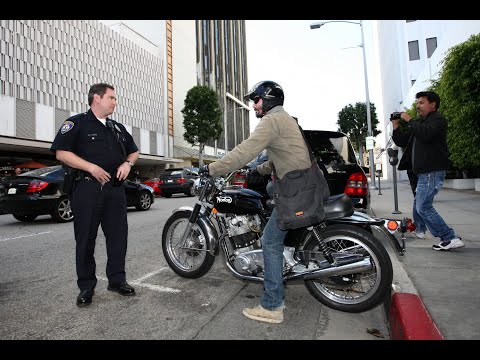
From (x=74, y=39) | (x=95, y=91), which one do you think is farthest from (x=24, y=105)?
(x=95, y=91)

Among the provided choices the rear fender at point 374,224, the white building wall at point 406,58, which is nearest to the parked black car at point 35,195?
the rear fender at point 374,224

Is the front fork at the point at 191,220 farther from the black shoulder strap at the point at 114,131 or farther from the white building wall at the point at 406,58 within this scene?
the white building wall at the point at 406,58

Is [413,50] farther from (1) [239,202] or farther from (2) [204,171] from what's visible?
(2) [204,171]

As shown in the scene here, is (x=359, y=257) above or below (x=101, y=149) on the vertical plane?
below

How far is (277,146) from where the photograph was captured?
2625mm

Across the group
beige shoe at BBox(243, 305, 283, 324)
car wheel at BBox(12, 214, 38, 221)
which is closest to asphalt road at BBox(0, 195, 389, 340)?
beige shoe at BBox(243, 305, 283, 324)

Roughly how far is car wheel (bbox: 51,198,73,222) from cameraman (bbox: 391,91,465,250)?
7.46 m

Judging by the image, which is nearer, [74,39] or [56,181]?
[56,181]

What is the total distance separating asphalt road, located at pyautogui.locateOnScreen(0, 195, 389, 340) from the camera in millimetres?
2502

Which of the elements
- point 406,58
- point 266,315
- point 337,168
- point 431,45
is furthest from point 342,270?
point 406,58

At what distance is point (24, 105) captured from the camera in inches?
Result: 1048
